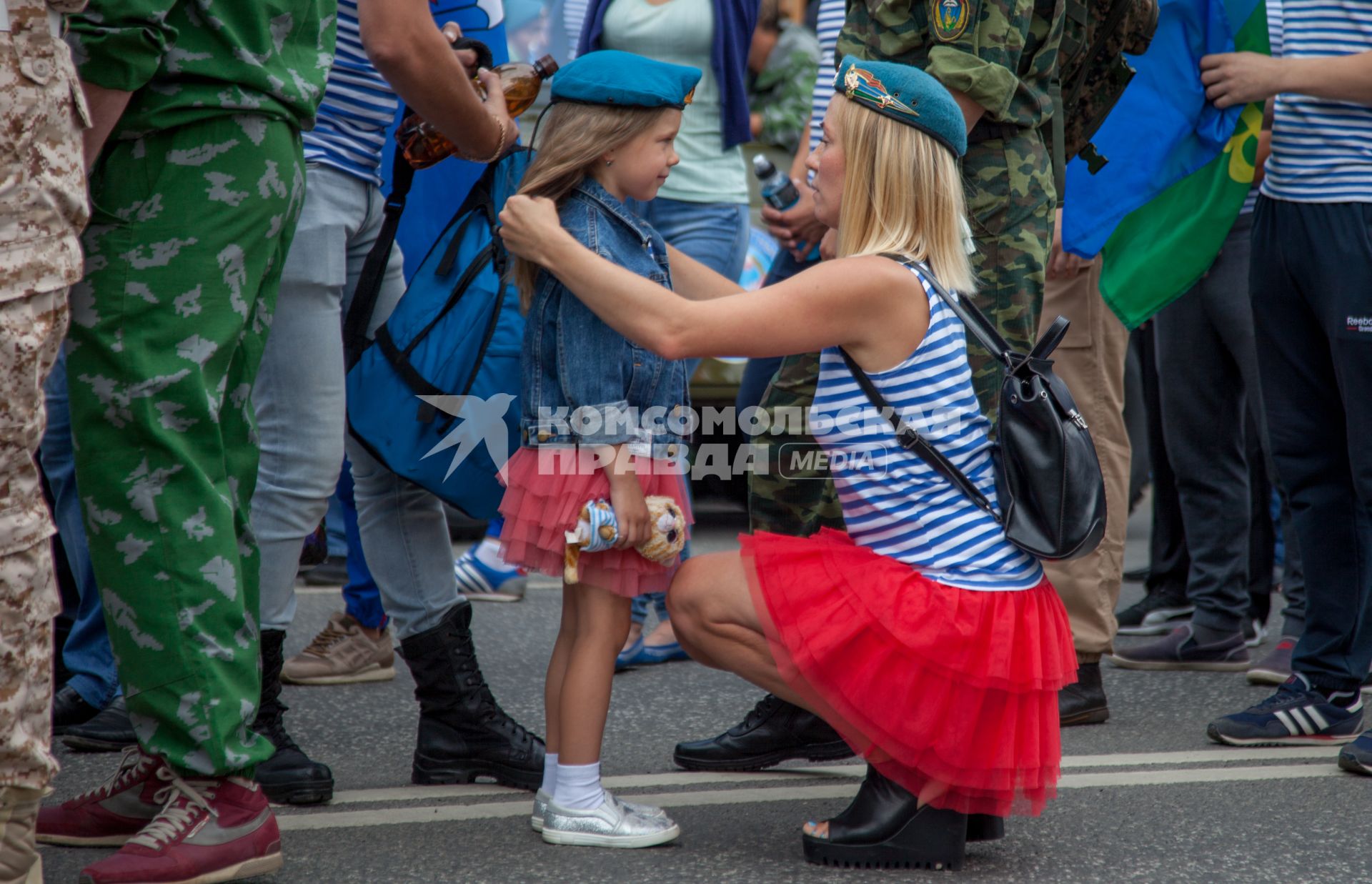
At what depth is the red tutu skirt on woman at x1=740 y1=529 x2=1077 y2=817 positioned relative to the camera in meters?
2.58

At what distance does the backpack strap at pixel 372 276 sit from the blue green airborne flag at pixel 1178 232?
6.58 feet

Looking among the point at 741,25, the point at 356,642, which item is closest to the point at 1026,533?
the point at 356,642

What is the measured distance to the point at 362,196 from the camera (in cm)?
313

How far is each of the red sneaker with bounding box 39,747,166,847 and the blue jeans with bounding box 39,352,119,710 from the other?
0.86 m

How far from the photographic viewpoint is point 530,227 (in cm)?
269

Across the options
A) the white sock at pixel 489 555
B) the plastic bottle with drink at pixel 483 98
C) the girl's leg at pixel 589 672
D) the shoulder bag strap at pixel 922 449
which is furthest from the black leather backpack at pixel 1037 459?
the white sock at pixel 489 555

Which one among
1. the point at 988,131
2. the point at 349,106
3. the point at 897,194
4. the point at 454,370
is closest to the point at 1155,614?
the point at 988,131

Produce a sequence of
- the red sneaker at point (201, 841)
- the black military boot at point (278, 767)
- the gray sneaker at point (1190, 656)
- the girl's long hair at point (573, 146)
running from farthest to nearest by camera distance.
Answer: the gray sneaker at point (1190, 656)
the black military boot at point (278, 767)
the girl's long hair at point (573, 146)
the red sneaker at point (201, 841)

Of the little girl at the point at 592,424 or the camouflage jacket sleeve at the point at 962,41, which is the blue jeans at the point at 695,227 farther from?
the little girl at the point at 592,424

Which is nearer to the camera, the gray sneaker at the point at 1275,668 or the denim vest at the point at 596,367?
the denim vest at the point at 596,367

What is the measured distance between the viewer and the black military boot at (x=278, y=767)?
296cm

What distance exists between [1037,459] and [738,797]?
102 cm

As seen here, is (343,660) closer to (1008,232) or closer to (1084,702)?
(1084,702)

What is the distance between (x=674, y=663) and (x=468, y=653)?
134 centimetres
